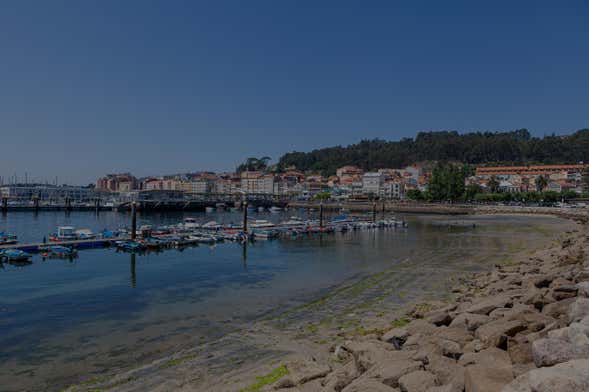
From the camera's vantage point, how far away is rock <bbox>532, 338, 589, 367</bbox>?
515 centimetres

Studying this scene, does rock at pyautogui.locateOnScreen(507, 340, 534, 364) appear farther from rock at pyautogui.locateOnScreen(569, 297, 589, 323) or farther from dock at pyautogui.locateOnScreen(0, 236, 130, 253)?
dock at pyautogui.locateOnScreen(0, 236, 130, 253)

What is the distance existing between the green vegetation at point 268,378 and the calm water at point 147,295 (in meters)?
4.24

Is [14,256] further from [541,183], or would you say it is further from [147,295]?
[541,183]

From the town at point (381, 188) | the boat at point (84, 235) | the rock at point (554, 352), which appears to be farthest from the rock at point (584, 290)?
the town at point (381, 188)

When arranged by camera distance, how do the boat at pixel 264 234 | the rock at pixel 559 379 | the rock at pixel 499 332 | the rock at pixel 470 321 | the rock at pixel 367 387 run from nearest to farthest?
the rock at pixel 559 379, the rock at pixel 367 387, the rock at pixel 499 332, the rock at pixel 470 321, the boat at pixel 264 234

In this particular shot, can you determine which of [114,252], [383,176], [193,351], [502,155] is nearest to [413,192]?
[383,176]

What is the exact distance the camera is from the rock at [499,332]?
714cm

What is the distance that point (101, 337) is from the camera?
15.0 metres

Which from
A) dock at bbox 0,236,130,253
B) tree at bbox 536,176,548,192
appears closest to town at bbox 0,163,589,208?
tree at bbox 536,176,548,192

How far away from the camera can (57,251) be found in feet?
111

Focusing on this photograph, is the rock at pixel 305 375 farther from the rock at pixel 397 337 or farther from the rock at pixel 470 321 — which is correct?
the rock at pixel 470 321

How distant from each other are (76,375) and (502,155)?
210460mm

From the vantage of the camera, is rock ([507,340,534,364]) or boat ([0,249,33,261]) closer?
rock ([507,340,534,364])

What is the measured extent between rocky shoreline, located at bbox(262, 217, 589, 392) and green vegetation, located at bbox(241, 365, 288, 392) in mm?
171
